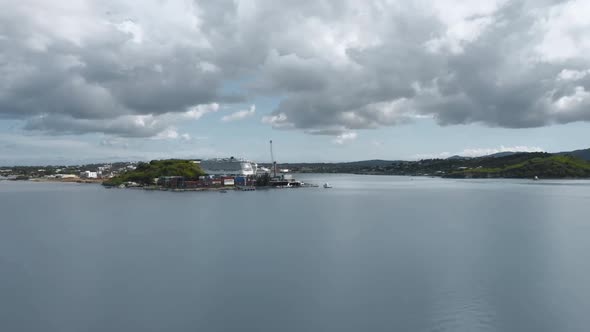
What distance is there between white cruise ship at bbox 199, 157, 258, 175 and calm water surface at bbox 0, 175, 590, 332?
288ft

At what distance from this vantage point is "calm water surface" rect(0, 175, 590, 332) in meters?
14.4

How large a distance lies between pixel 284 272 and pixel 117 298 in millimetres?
7277

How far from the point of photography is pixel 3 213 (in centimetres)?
4909

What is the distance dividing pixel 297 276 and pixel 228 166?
370ft

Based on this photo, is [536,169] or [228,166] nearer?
[228,166]

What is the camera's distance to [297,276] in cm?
1978

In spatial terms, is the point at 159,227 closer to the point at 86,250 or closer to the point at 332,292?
the point at 86,250

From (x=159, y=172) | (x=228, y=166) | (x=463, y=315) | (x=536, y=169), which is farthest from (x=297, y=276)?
(x=536, y=169)

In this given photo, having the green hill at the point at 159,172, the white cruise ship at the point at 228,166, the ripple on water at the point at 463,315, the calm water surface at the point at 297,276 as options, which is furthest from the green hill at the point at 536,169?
the ripple on water at the point at 463,315

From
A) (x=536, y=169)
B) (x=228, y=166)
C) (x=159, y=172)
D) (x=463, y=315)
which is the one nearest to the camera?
(x=463, y=315)

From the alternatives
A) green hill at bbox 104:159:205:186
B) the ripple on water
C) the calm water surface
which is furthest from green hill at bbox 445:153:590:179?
the ripple on water

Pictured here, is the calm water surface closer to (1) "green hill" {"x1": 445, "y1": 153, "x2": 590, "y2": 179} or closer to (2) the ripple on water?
(2) the ripple on water

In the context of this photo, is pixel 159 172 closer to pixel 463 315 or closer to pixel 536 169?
pixel 463 315

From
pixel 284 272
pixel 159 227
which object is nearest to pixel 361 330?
pixel 284 272
